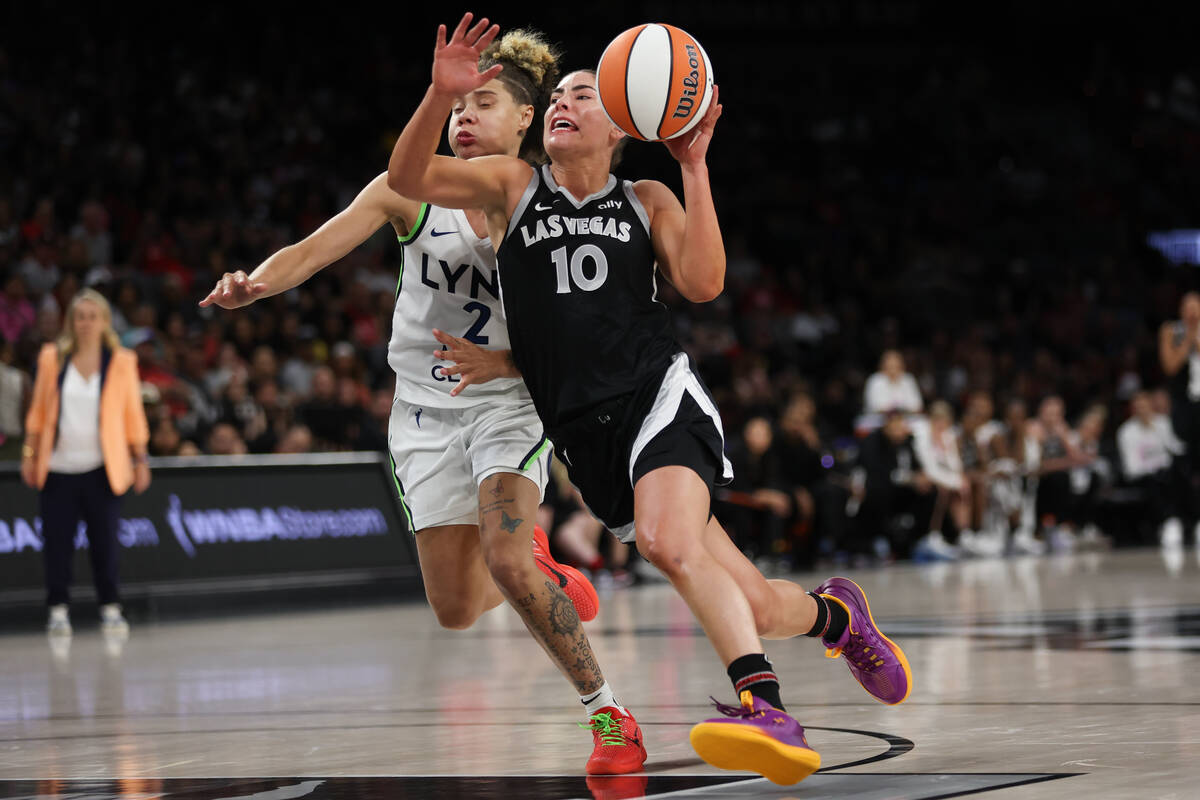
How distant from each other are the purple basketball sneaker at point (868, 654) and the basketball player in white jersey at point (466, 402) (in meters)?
0.73

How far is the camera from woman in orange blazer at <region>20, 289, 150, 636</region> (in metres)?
9.97

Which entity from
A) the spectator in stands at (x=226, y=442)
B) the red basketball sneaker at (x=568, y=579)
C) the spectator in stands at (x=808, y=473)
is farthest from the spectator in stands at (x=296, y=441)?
the red basketball sneaker at (x=568, y=579)

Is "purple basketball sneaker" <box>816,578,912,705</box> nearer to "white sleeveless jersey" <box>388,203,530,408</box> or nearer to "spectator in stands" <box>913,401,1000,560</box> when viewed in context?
"white sleeveless jersey" <box>388,203,530,408</box>

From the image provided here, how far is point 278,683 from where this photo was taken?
696 centimetres

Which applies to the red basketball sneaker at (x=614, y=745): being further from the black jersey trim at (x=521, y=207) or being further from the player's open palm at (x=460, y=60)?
the player's open palm at (x=460, y=60)

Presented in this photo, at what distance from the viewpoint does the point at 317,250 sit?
15.7 feet

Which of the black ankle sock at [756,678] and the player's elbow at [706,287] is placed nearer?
the black ankle sock at [756,678]

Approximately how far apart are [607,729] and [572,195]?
145 cm

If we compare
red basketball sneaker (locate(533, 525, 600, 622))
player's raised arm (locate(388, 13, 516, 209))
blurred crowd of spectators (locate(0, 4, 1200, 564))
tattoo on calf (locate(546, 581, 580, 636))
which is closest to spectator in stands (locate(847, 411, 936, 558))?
blurred crowd of spectators (locate(0, 4, 1200, 564))

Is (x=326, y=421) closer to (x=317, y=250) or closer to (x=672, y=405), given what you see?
(x=317, y=250)

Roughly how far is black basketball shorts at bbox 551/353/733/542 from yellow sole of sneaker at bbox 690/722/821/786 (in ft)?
2.47

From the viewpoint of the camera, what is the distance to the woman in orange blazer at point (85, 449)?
9.97m

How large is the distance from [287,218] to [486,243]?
13227 mm

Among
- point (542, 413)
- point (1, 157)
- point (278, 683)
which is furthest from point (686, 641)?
point (1, 157)
